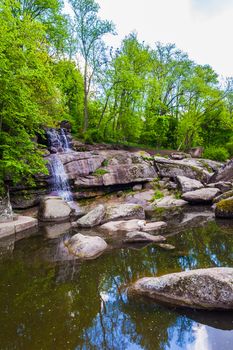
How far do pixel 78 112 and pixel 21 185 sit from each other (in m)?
15.4

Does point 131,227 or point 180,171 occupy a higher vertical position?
point 180,171

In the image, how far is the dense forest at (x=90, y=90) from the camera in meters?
10.5

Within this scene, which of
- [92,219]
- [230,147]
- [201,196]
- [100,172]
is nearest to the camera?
[92,219]

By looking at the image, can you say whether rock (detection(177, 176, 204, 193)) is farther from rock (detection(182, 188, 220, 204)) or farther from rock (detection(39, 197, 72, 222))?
rock (detection(39, 197, 72, 222))

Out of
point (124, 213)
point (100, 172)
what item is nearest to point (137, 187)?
point (100, 172)

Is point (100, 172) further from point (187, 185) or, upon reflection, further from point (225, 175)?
point (225, 175)

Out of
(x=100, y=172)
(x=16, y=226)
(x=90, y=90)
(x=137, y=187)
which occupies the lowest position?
(x=16, y=226)

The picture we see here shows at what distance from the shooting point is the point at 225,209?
10.7m

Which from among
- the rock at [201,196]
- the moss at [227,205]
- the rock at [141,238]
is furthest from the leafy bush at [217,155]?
the rock at [141,238]

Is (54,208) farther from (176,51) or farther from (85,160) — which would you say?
(176,51)

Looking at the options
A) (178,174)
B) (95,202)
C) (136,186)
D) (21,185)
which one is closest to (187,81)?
(178,174)

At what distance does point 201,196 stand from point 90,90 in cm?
1693

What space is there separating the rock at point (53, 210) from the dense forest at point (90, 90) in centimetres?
171

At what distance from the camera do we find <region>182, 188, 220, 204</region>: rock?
1344 centimetres
